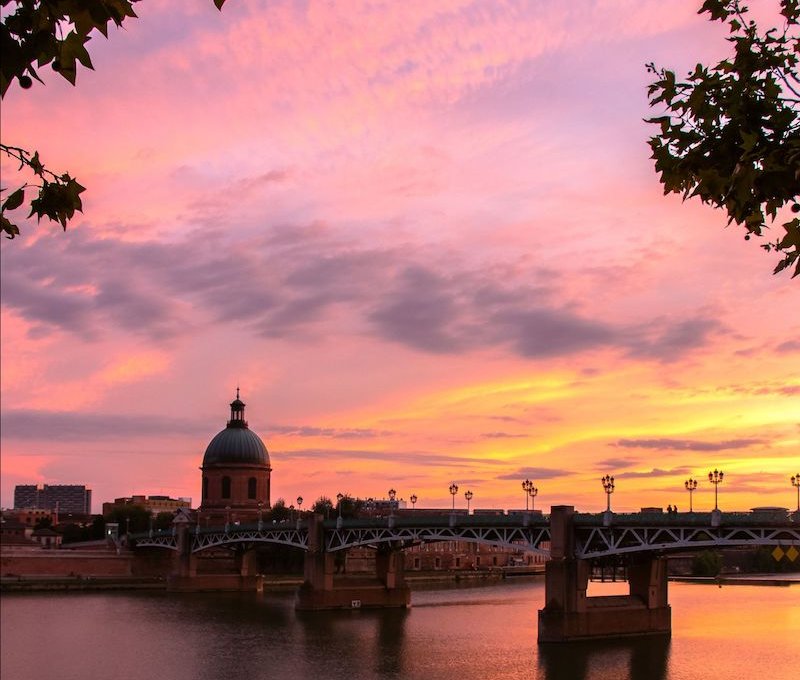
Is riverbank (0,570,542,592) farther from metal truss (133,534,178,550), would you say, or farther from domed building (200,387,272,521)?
domed building (200,387,272,521)

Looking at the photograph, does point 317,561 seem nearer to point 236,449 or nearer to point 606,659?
point 606,659

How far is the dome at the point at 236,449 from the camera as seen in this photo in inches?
6240

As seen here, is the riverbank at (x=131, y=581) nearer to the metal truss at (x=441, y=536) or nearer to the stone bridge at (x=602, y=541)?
the metal truss at (x=441, y=536)

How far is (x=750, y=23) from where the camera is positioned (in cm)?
1220

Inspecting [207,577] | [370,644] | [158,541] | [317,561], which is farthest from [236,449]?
[370,644]

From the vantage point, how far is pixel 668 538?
6775 cm

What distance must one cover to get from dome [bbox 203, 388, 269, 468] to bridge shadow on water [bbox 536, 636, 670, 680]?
99009 mm

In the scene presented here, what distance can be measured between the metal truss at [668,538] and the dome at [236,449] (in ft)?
303

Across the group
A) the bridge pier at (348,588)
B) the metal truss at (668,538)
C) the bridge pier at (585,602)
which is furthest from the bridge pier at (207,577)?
the bridge pier at (585,602)

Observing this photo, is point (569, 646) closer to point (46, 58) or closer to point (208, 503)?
point (46, 58)

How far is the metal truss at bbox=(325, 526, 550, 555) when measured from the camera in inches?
3002

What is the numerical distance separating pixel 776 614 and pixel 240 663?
43.3m

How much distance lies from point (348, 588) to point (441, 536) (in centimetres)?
1721

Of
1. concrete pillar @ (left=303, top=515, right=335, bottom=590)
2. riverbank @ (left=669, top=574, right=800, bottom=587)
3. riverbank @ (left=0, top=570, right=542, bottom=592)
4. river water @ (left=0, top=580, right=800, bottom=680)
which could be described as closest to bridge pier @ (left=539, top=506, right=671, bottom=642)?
river water @ (left=0, top=580, right=800, bottom=680)
